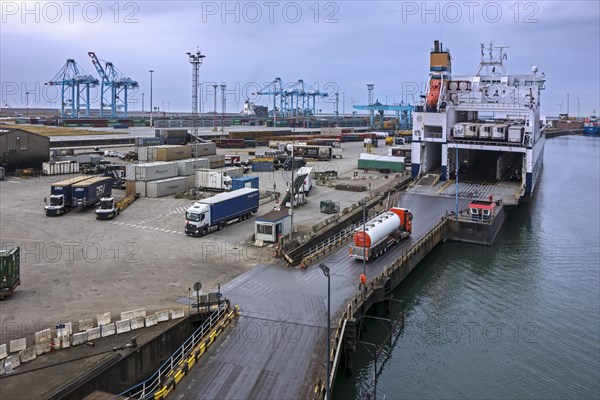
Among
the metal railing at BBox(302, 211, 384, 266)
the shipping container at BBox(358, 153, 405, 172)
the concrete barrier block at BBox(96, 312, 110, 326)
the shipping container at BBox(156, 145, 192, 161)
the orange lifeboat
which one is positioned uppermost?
the orange lifeboat

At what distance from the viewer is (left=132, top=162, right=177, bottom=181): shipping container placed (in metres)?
45.8

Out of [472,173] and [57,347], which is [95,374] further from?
[472,173]

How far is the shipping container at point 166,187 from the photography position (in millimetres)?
45156

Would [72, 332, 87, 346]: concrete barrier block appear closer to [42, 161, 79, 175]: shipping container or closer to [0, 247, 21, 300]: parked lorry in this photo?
[0, 247, 21, 300]: parked lorry

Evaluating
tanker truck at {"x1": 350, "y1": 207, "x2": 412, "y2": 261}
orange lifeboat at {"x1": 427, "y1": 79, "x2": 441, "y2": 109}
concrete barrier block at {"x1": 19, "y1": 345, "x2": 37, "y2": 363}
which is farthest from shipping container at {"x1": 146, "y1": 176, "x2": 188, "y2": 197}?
concrete barrier block at {"x1": 19, "y1": 345, "x2": 37, "y2": 363}

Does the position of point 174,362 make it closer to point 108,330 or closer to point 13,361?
point 108,330

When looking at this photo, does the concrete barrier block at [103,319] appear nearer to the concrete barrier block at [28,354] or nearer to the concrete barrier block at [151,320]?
the concrete barrier block at [151,320]

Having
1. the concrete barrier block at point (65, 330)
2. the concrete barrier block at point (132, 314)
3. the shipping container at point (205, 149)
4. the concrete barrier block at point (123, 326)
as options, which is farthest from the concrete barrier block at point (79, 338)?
the shipping container at point (205, 149)

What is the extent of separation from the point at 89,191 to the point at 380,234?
2295cm

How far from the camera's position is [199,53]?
1801 inches

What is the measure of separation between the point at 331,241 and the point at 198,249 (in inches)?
312

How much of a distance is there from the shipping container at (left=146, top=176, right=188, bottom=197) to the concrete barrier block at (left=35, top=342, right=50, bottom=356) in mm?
29540

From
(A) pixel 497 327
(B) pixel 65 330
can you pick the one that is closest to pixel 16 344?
(B) pixel 65 330

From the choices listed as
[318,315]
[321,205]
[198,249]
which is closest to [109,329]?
[318,315]
